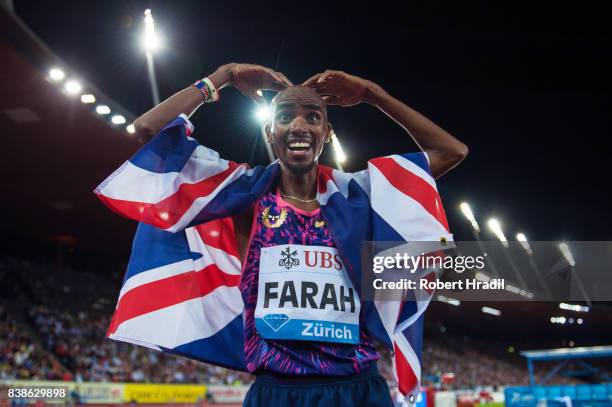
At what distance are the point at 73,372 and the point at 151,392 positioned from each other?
9.03 ft

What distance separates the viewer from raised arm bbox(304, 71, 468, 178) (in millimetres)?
2061

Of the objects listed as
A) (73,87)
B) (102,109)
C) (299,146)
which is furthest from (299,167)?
(102,109)

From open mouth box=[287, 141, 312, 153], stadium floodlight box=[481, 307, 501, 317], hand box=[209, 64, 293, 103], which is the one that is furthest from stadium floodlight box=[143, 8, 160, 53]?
stadium floodlight box=[481, 307, 501, 317]

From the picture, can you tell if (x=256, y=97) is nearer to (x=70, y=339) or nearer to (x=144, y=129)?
(x=144, y=129)

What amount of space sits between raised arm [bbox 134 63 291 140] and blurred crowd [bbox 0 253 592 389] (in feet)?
49.3

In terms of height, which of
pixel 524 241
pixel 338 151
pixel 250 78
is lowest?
pixel 250 78

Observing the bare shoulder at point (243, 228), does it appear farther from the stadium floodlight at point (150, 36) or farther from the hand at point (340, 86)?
the stadium floodlight at point (150, 36)

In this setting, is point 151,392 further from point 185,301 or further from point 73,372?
point 185,301

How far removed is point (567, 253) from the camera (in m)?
24.5

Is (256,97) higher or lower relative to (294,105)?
higher

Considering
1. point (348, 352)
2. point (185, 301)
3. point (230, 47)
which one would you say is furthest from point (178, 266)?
point (230, 47)

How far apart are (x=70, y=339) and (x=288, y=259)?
20149 millimetres

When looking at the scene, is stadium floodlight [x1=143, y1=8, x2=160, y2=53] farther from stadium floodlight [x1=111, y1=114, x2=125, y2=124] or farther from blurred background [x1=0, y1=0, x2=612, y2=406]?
stadium floodlight [x1=111, y1=114, x2=125, y2=124]

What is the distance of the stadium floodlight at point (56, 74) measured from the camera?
993 cm
